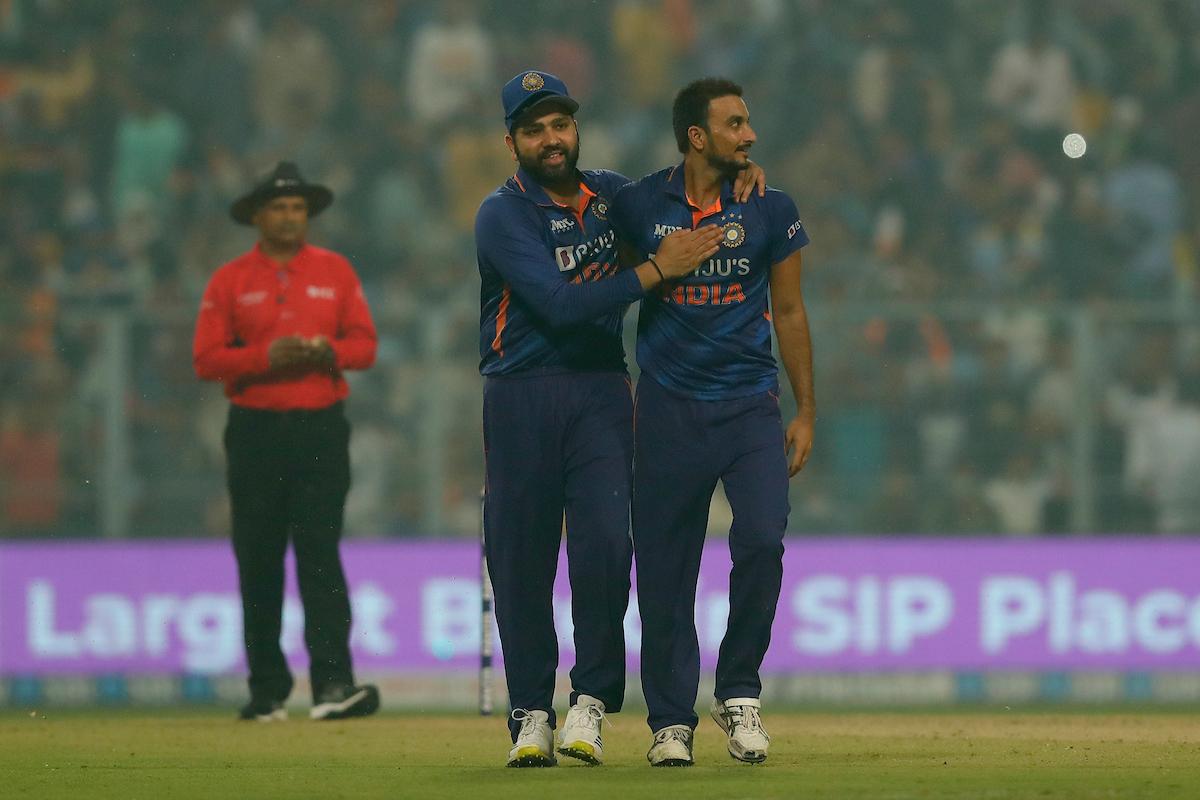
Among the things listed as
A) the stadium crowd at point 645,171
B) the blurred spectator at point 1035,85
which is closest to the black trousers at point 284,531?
the stadium crowd at point 645,171

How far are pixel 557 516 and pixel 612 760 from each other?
2.91 feet

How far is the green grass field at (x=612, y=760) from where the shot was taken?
5887mm

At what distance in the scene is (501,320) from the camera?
257 inches

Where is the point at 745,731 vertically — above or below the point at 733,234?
below

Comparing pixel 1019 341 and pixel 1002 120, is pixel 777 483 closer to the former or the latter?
pixel 1019 341

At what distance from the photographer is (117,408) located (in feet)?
37.7

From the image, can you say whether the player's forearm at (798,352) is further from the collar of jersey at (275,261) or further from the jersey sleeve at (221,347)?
the collar of jersey at (275,261)

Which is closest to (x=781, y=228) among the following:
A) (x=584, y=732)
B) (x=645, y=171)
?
(x=584, y=732)

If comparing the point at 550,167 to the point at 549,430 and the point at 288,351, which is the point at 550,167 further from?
the point at 288,351

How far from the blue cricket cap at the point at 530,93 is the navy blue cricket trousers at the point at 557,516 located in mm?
828

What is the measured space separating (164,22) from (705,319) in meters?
10.1

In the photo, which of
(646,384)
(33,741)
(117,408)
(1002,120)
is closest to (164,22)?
(117,408)

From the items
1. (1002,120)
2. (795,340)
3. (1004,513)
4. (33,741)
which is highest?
(1002,120)

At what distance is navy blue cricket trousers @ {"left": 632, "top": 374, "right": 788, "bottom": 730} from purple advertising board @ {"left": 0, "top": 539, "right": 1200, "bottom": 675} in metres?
4.45
